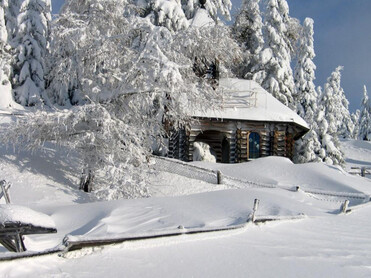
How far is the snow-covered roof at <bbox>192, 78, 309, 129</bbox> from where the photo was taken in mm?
22188

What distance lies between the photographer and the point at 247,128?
23.0 metres

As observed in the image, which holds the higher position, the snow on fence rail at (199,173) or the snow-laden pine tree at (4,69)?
the snow-laden pine tree at (4,69)

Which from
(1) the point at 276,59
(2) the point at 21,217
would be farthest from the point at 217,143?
(2) the point at 21,217

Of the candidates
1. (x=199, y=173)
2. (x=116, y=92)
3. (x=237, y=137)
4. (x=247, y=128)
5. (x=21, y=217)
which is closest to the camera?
(x=21, y=217)

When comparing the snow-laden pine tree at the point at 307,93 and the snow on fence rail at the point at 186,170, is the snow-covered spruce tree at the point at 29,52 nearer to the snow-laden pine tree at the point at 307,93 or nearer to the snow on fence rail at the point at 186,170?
the snow on fence rail at the point at 186,170

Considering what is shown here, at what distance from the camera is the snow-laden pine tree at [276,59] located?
101 feet

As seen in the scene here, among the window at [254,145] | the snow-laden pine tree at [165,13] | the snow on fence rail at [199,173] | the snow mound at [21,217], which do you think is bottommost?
the snow on fence rail at [199,173]

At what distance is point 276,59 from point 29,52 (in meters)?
21.2

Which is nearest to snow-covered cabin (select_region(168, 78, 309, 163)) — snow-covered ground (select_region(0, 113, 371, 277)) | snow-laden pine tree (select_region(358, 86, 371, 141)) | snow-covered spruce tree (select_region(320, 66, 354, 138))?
snow-covered ground (select_region(0, 113, 371, 277))

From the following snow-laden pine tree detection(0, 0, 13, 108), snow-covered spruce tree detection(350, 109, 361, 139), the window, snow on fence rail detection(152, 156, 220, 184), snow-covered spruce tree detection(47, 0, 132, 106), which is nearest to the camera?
snow-covered spruce tree detection(47, 0, 132, 106)

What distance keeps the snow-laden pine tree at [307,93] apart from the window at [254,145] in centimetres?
732

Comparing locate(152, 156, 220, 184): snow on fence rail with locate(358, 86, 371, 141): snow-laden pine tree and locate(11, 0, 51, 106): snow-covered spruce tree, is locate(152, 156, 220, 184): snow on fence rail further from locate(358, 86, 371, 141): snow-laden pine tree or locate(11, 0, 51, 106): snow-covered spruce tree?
locate(358, 86, 371, 141): snow-laden pine tree

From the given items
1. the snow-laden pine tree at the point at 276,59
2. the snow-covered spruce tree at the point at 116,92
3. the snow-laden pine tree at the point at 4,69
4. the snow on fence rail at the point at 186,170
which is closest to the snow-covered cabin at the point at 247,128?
the snow on fence rail at the point at 186,170

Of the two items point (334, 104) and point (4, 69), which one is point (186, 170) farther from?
point (334, 104)
